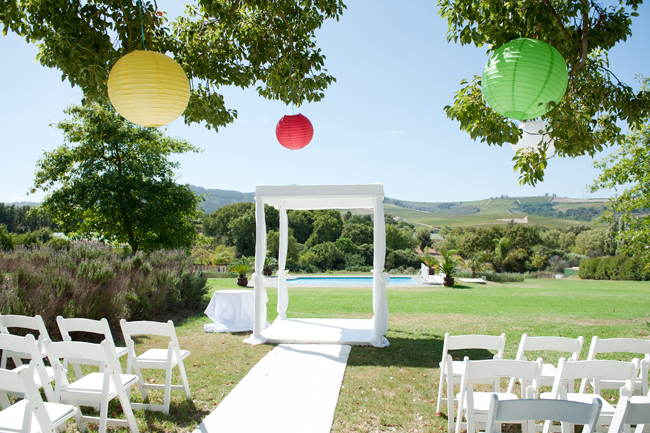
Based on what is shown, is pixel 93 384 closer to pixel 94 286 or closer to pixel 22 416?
pixel 22 416

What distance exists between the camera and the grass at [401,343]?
370 centimetres

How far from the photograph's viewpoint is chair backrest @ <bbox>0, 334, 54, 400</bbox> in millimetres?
2676

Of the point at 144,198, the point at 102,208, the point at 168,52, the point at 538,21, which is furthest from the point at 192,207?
the point at 538,21

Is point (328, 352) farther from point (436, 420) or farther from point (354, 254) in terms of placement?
point (354, 254)

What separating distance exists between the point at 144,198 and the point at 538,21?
13061mm

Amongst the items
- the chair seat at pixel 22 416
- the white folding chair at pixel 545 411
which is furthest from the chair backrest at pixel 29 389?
the white folding chair at pixel 545 411

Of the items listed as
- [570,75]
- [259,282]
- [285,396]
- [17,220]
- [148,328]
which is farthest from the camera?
[17,220]

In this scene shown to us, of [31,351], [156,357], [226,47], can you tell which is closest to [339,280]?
[226,47]

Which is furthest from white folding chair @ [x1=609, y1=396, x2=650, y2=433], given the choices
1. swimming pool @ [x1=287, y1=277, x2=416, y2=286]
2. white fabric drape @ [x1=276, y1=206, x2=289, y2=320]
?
swimming pool @ [x1=287, y1=277, x2=416, y2=286]

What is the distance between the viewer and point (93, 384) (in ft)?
10.4

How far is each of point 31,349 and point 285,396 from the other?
243cm

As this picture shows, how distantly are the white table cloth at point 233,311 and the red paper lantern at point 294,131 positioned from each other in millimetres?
3906

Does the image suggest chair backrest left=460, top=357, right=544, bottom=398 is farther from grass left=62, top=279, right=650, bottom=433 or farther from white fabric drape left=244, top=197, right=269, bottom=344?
white fabric drape left=244, top=197, right=269, bottom=344

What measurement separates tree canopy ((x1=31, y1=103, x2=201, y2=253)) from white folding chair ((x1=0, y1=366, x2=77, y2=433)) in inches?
458
